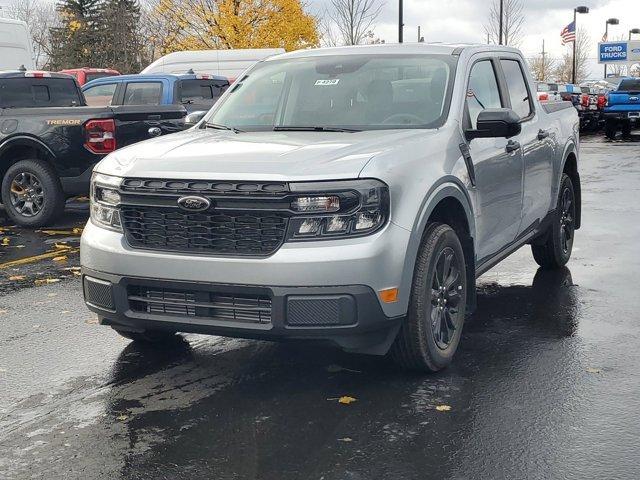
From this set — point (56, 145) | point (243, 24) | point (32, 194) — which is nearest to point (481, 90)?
point (56, 145)

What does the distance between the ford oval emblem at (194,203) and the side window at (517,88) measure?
304cm

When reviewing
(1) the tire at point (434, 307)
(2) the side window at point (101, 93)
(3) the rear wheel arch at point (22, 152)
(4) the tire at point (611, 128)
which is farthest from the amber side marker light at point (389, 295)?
(4) the tire at point (611, 128)

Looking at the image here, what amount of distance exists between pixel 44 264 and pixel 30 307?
5.90 feet

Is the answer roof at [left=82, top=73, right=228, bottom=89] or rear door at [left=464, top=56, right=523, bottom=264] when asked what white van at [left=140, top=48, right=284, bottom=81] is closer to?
roof at [left=82, top=73, right=228, bottom=89]

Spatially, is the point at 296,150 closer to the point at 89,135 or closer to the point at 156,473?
the point at 156,473

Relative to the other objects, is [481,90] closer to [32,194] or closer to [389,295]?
[389,295]

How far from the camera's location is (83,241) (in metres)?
4.78

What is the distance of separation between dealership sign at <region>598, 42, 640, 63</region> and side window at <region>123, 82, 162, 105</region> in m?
77.9

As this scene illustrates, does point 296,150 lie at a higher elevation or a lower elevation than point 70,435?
higher

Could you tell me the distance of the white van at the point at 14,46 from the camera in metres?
17.0

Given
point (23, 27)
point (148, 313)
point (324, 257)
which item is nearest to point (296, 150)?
point (324, 257)

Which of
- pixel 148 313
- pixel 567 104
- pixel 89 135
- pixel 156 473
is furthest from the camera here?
pixel 89 135

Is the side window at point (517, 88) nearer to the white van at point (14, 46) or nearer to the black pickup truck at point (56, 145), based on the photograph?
the black pickup truck at point (56, 145)

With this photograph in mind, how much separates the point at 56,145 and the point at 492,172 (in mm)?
6450
